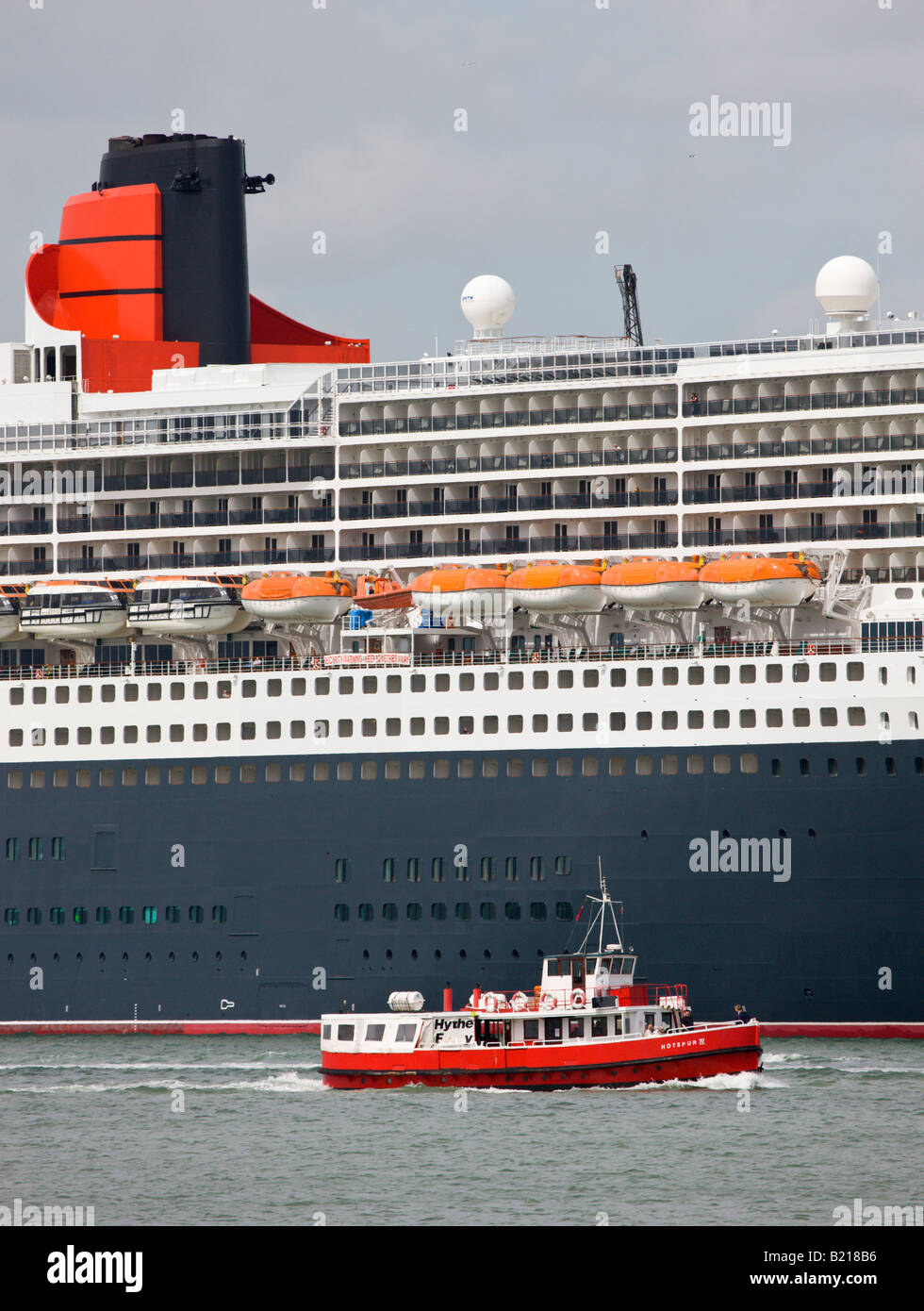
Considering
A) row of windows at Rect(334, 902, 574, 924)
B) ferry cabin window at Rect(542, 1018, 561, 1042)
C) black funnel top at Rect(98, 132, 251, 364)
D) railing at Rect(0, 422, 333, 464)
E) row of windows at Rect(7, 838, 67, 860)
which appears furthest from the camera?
black funnel top at Rect(98, 132, 251, 364)

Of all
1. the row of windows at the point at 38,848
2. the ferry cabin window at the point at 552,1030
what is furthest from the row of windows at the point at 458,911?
the row of windows at the point at 38,848

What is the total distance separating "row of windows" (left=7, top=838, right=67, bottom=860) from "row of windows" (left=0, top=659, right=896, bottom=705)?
11.5 feet

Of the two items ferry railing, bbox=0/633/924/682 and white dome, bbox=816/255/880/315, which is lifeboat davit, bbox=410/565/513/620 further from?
white dome, bbox=816/255/880/315

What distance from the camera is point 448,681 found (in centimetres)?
5097

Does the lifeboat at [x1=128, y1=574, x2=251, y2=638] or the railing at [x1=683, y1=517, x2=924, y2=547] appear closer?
the railing at [x1=683, y1=517, x2=924, y2=547]

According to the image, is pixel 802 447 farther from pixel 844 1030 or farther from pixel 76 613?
pixel 76 613

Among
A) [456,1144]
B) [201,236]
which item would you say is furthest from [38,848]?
[456,1144]

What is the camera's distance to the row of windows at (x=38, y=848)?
176 ft

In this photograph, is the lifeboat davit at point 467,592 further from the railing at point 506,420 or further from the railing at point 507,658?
the railing at point 506,420

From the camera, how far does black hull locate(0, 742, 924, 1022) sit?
154 feet

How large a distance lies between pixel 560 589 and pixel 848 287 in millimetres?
10185

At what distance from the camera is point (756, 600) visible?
161ft

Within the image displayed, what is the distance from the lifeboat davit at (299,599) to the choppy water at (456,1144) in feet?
35.3

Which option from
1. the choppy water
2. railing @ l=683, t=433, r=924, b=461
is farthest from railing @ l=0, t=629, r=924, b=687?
the choppy water
